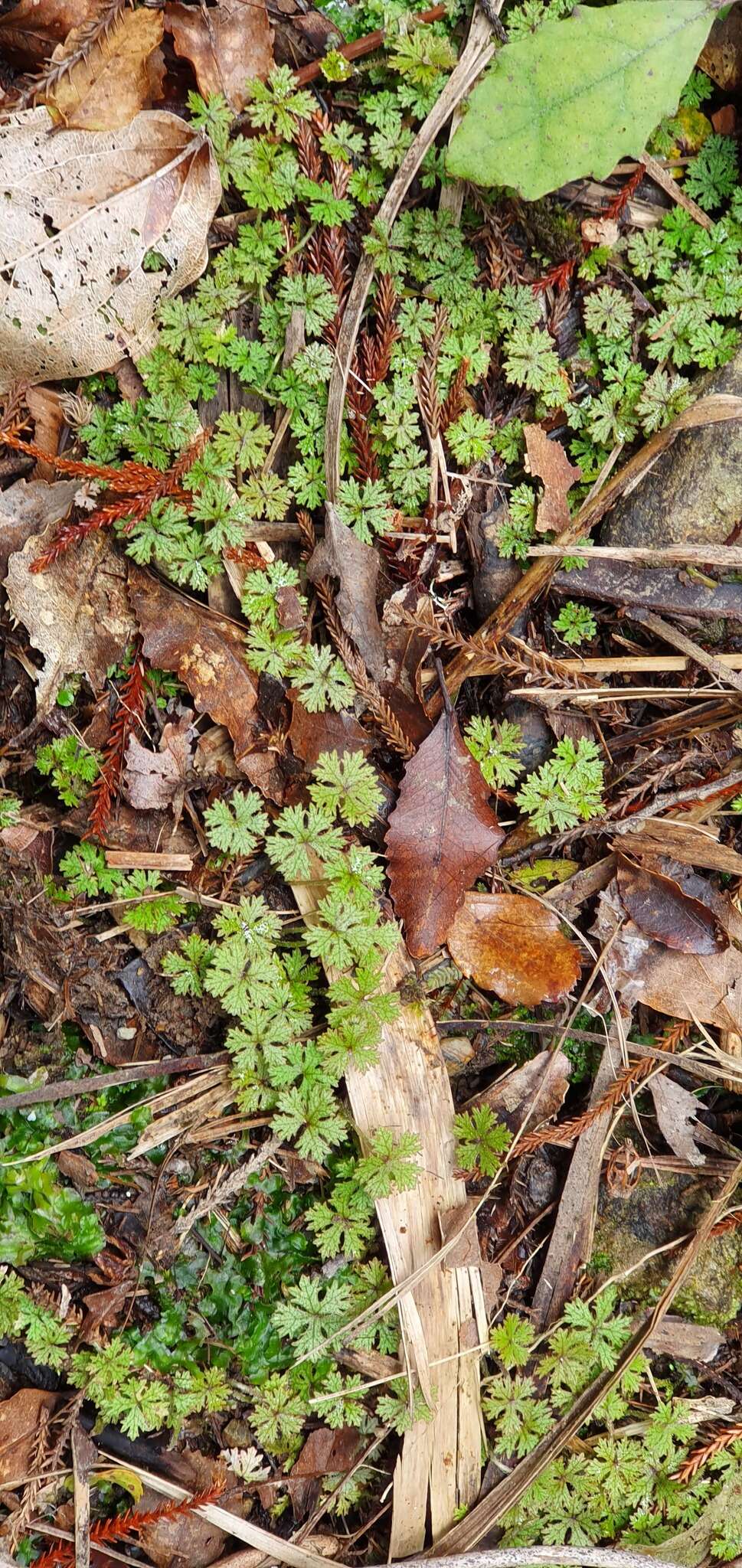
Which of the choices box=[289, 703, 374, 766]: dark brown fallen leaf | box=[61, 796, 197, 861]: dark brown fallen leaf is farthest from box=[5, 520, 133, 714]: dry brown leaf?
box=[289, 703, 374, 766]: dark brown fallen leaf

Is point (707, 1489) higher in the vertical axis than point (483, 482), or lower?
lower

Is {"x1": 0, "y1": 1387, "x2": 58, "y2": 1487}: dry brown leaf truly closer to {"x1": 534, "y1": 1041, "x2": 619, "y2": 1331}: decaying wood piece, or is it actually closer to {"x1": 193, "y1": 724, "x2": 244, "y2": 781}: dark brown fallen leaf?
{"x1": 534, "y1": 1041, "x2": 619, "y2": 1331}: decaying wood piece

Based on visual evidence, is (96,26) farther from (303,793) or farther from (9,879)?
(9,879)

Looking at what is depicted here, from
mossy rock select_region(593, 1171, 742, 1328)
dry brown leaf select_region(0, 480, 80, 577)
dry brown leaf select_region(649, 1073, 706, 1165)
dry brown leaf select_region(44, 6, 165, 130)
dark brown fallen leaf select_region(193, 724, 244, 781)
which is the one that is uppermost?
dry brown leaf select_region(44, 6, 165, 130)

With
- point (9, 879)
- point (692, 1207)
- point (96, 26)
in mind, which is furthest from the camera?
point (692, 1207)

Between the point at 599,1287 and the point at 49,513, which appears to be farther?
the point at 599,1287

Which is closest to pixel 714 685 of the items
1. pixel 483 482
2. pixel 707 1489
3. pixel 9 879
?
pixel 483 482

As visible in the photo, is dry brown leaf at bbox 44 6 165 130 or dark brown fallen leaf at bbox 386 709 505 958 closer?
dry brown leaf at bbox 44 6 165 130

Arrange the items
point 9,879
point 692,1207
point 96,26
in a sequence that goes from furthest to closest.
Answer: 1. point 692,1207
2. point 9,879
3. point 96,26
